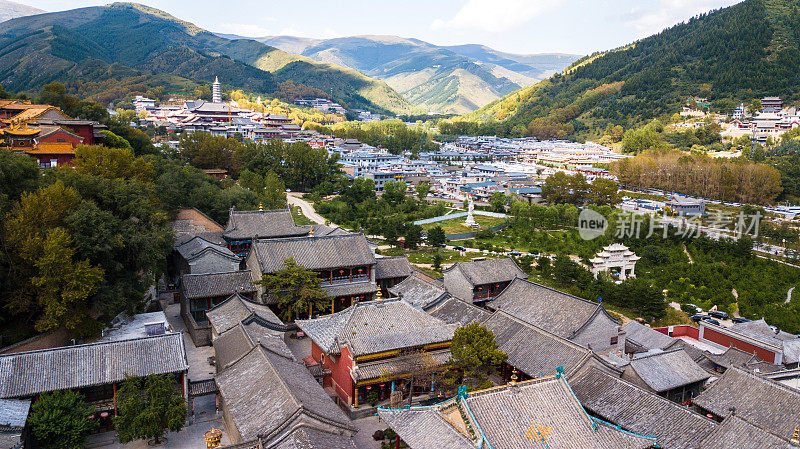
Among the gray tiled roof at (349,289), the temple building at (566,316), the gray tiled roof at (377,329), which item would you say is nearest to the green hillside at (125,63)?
the gray tiled roof at (349,289)

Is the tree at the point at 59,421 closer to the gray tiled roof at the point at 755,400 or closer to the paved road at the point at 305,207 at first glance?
the gray tiled roof at the point at 755,400

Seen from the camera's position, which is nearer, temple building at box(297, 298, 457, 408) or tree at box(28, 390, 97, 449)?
tree at box(28, 390, 97, 449)

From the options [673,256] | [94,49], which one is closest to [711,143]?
[673,256]

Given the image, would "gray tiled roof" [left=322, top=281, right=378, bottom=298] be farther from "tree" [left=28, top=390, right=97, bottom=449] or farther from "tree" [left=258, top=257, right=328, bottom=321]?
"tree" [left=28, top=390, right=97, bottom=449]

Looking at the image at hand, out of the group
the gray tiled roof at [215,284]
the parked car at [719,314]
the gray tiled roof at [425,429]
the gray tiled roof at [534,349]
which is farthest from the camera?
the parked car at [719,314]

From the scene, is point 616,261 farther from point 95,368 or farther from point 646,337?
point 95,368

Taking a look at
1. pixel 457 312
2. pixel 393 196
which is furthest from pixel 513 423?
pixel 393 196

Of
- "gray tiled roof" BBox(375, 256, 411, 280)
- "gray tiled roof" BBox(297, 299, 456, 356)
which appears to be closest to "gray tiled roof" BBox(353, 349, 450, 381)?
"gray tiled roof" BBox(297, 299, 456, 356)
